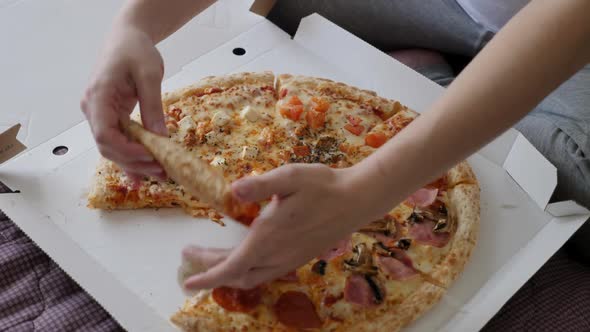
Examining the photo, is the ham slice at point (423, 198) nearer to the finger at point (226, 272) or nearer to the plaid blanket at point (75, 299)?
the plaid blanket at point (75, 299)

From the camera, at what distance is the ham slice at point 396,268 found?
1371 mm

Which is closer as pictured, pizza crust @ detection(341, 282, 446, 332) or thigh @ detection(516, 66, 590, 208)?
pizza crust @ detection(341, 282, 446, 332)

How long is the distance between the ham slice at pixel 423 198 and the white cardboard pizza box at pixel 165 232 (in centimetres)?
15

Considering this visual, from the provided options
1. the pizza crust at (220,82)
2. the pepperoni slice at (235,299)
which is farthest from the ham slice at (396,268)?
the pizza crust at (220,82)

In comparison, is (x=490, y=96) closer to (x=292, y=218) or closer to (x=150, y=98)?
(x=292, y=218)

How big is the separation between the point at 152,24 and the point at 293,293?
653mm

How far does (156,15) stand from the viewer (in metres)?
1.47

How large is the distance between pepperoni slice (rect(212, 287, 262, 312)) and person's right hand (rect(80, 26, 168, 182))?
254mm

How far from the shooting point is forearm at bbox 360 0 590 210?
105 cm

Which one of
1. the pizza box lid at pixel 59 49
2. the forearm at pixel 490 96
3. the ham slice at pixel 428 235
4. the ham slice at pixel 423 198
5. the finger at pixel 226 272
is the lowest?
the pizza box lid at pixel 59 49

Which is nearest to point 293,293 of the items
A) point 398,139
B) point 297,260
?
point 297,260

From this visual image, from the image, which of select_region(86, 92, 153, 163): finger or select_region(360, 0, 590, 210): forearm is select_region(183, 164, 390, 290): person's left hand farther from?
select_region(86, 92, 153, 163): finger

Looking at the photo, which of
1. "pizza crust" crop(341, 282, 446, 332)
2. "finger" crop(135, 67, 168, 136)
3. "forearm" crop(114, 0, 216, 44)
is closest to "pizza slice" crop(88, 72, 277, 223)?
"finger" crop(135, 67, 168, 136)

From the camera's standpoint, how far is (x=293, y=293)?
133 cm
